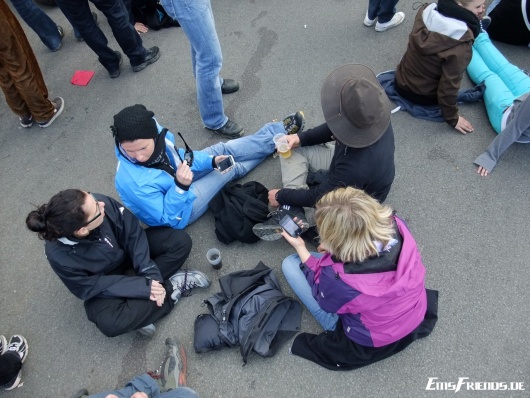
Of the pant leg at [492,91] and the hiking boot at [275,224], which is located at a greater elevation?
the pant leg at [492,91]

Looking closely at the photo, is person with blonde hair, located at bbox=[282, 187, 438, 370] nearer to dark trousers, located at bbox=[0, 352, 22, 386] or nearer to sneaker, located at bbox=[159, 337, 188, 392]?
sneaker, located at bbox=[159, 337, 188, 392]

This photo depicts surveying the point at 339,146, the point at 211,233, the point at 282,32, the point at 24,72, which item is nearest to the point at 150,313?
the point at 211,233

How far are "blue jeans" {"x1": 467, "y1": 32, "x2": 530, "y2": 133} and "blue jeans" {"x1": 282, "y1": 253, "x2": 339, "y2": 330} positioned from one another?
2.06 meters

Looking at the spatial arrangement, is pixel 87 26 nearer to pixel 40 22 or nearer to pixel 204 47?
pixel 40 22

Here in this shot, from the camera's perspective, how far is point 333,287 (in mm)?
2031

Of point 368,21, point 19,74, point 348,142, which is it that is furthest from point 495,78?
point 19,74

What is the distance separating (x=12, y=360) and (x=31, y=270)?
746mm

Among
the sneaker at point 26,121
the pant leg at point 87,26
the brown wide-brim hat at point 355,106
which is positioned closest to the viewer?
the brown wide-brim hat at point 355,106

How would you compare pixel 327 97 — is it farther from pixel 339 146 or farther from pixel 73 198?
pixel 73 198

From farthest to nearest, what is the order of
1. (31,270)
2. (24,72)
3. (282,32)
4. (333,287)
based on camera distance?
(282,32) → (24,72) → (31,270) → (333,287)

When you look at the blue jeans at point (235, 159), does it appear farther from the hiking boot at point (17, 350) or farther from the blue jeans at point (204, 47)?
the hiking boot at point (17, 350)

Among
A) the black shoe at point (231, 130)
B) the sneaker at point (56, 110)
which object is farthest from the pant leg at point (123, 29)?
the black shoe at point (231, 130)

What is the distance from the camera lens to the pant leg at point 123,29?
3.52 meters

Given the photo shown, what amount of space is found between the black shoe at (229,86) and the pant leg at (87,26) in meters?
1.23
